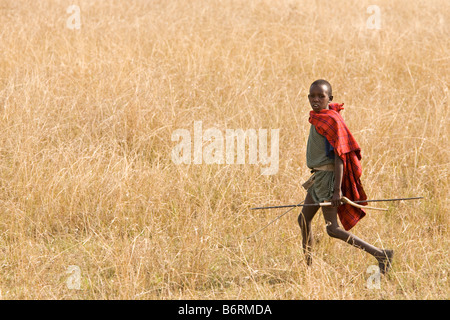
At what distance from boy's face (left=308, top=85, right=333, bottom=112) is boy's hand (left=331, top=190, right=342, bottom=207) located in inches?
18.4

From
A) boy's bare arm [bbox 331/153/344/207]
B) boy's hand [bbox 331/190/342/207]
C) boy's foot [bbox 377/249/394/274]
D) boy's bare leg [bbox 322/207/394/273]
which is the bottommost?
boy's foot [bbox 377/249/394/274]

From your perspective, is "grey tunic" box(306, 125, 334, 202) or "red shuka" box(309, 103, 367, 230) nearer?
"red shuka" box(309, 103, 367, 230)

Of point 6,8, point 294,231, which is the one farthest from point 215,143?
point 6,8

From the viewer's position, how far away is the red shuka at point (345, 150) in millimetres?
3031

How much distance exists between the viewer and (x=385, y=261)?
10.4 ft

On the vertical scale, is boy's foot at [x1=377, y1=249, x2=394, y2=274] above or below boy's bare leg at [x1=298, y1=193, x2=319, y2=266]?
below

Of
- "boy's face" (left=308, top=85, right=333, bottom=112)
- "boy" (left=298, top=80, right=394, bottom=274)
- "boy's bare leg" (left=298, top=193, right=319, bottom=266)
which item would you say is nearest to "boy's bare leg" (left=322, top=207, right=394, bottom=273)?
"boy" (left=298, top=80, right=394, bottom=274)

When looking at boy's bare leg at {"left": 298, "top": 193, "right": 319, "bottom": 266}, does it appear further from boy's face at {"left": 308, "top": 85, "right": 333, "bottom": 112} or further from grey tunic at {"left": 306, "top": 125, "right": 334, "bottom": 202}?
boy's face at {"left": 308, "top": 85, "right": 333, "bottom": 112}

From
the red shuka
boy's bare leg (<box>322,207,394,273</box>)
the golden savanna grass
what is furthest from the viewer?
the golden savanna grass

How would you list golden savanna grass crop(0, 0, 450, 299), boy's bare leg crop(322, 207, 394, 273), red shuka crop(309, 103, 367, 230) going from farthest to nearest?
golden savanna grass crop(0, 0, 450, 299) → boy's bare leg crop(322, 207, 394, 273) → red shuka crop(309, 103, 367, 230)

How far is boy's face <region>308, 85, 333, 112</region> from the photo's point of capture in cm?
307

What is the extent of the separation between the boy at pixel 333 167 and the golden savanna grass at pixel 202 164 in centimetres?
22

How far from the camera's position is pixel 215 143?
4.66 m

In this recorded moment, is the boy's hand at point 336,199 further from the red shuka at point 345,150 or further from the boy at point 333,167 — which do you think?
the red shuka at point 345,150
